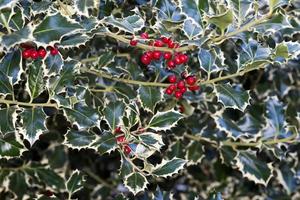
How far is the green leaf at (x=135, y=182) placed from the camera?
4.27 ft

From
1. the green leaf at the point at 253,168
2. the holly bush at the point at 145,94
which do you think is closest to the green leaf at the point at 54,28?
the holly bush at the point at 145,94

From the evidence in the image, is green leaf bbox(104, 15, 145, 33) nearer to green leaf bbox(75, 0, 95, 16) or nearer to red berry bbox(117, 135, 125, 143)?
green leaf bbox(75, 0, 95, 16)

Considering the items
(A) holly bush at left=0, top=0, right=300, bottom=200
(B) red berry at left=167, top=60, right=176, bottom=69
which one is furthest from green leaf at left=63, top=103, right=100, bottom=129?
(B) red berry at left=167, top=60, right=176, bottom=69

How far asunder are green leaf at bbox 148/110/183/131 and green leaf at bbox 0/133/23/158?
34 cm

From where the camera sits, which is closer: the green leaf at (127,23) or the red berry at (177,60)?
the green leaf at (127,23)

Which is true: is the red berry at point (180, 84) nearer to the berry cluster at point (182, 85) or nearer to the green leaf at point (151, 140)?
the berry cluster at point (182, 85)

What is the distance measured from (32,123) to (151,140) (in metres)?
0.29

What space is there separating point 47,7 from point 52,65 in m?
0.15

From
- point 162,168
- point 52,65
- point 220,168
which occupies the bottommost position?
point 220,168

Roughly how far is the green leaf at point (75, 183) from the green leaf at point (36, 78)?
0.38m

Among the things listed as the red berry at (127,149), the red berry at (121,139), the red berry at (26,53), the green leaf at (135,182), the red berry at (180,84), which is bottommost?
the green leaf at (135,182)

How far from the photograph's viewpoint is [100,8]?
1520 mm

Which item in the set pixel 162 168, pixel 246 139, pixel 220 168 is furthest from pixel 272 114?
pixel 162 168

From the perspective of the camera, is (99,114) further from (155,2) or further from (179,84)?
(155,2)
